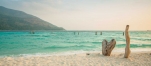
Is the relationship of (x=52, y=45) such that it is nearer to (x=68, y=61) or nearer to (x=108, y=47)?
(x=108, y=47)

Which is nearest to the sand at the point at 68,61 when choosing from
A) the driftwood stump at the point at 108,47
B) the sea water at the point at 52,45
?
the driftwood stump at the point at 108,47

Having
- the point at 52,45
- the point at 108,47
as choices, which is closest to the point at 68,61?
the point at 108,47

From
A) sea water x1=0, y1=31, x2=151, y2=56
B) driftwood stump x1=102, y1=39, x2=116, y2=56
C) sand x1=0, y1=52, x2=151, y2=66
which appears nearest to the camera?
sand x1=0, y1=52, x2=151, y2=66

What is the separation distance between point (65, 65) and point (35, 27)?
102 meters

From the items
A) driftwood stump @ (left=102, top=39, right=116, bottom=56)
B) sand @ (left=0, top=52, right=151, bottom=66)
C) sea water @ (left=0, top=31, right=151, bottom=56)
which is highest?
driftwood stump @ (left=102, top=39, right=116, bottom=56)

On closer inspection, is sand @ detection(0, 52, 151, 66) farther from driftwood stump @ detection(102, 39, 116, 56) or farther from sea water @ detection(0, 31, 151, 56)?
sea water @ detection(0, 31, 151, 56)

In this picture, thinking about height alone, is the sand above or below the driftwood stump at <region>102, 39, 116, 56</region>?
below

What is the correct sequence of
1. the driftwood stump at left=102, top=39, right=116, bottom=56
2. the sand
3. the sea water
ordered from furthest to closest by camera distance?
the sea water, the driftwood stump at left=102, top=39, right=116, bottom=56, the sand

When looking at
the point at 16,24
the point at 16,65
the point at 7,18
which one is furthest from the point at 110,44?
the point at 7,18

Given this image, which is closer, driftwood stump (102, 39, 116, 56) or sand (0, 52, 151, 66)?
sand (0, 52, 151, 66)

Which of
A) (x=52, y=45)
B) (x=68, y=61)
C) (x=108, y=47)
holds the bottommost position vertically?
(x=52, y=45)

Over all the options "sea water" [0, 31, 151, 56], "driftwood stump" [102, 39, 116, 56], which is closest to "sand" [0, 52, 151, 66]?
"driftwood stump" [102, 39, 116, 56]

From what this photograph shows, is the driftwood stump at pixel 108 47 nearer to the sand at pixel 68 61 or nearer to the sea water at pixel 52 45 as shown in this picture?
the sand at pixel 68 61

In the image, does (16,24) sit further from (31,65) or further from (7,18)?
(31,65)
